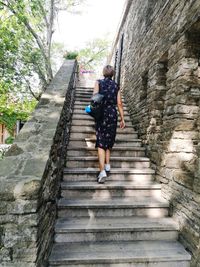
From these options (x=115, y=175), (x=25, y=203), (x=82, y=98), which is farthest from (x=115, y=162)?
(x=82, y=98)

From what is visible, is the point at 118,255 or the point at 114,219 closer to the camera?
the point at 118,255

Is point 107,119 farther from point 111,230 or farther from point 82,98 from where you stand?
point 82,98

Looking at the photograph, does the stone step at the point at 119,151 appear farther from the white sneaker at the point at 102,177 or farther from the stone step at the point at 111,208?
the stone step at the point at 111,208

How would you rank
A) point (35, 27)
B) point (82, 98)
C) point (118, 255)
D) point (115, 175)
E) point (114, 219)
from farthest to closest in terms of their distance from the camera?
point (35, 27) < point (82, 98) < point (115, 175) < point (114, 219) < point (118, 255)

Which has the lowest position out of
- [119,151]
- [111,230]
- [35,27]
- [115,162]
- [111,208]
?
[111,230]

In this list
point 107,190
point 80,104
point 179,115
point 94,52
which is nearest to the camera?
point 179,115

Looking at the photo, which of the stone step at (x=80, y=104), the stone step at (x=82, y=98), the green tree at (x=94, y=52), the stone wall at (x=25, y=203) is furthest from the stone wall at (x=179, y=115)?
the green tree at (x=94, y=52)

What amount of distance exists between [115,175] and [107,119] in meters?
0.88

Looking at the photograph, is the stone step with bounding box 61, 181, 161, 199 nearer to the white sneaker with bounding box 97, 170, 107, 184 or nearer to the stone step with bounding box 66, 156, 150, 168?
the white sneaker with bounding box 97, 170, 107, 184

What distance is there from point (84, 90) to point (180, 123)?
15.5 ft

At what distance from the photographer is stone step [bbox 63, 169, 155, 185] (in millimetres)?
3695

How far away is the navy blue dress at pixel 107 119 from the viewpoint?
3629 millimetres

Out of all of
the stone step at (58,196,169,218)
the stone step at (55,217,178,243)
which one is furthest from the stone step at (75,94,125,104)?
the stone step at (55,217,178,243)

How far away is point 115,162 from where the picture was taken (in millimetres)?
4160
